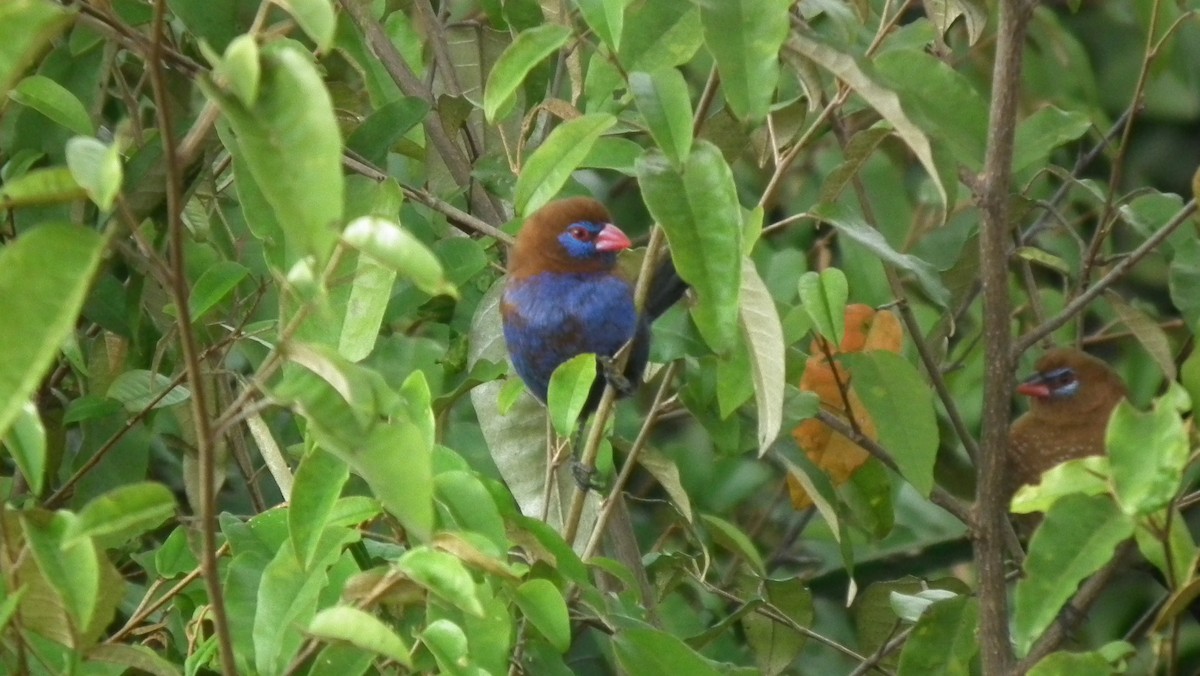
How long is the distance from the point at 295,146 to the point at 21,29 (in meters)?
0.25

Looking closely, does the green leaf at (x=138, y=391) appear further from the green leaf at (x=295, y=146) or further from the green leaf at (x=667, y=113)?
the green leaf at (x=295, y=146)

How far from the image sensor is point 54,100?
2.23m

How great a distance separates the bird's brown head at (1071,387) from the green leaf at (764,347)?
2.57 meters

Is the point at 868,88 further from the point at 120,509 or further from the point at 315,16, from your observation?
the point at 120,509

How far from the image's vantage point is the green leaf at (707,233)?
5.76ft

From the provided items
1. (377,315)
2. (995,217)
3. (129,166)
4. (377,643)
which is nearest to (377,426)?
(377,643)

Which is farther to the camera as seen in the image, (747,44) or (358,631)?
(747,44)

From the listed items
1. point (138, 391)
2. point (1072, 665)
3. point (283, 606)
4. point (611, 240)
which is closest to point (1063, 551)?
point (1072, 665)

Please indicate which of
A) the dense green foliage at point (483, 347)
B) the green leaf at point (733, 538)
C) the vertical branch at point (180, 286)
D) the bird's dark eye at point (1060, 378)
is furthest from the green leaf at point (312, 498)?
the bird's dark eye at point (1060, 378)

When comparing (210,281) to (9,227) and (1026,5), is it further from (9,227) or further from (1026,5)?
(1026,5)

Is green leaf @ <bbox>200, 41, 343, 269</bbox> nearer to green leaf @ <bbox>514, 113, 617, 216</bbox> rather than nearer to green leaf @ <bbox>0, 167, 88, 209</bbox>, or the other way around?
green leaf @ <bbox>0, 167, 88, 209</bbox>

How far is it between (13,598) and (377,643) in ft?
1.35

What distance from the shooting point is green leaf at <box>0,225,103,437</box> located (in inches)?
47.9

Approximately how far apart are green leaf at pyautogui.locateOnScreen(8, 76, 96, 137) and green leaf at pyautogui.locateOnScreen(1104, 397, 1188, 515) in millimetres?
1418
